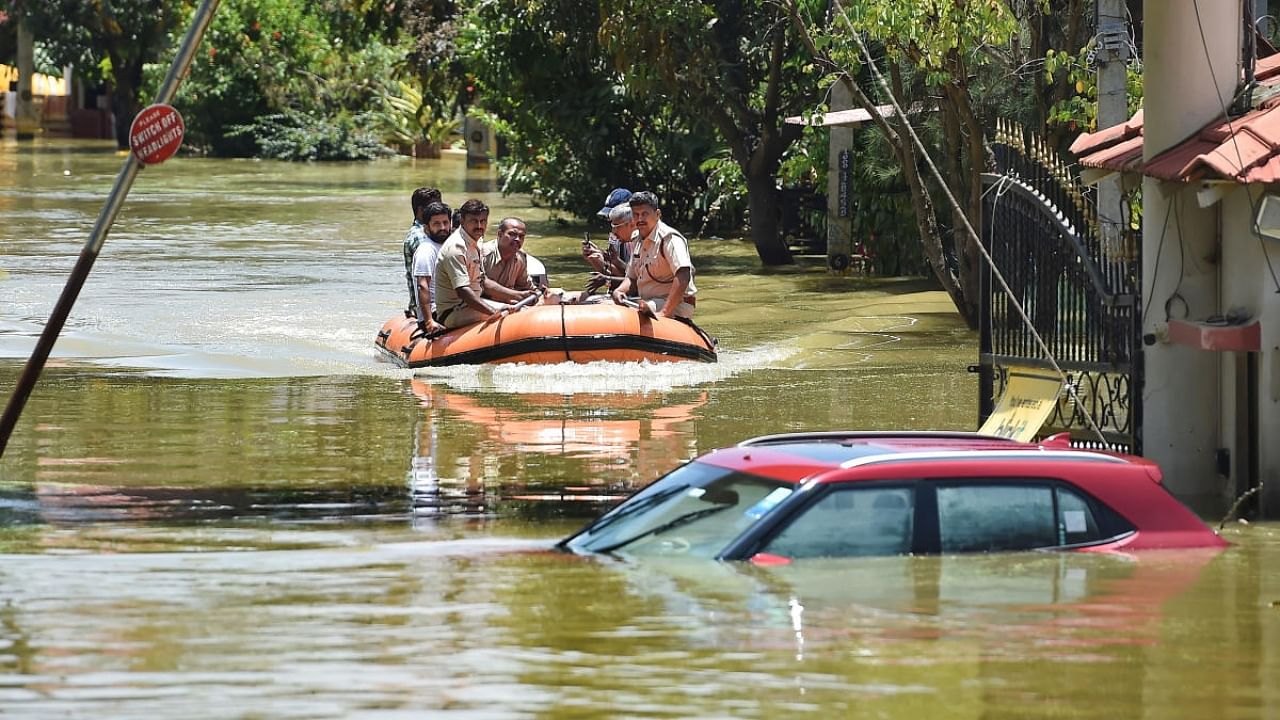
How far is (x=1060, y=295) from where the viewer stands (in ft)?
43.7

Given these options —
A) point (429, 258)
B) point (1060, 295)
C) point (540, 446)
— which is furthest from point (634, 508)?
point (429, 258)

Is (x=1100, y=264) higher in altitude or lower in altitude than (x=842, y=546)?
higher

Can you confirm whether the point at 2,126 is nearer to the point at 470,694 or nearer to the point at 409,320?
the point at 409,320

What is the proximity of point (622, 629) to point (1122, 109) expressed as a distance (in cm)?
983

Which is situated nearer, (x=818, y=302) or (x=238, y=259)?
(x=818, y=302)

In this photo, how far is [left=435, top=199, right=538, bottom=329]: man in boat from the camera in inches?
719

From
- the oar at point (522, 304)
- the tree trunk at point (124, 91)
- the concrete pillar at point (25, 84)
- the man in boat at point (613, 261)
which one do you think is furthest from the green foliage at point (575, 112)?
the concrete pillar at point (25, 84)

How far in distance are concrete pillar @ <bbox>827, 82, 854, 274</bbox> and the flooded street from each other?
20.0ft

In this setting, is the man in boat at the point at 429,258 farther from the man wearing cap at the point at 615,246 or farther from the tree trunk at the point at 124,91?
the tree trunk at the point at 124,91

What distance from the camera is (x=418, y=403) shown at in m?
16.9

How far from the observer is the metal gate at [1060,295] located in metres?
12.9

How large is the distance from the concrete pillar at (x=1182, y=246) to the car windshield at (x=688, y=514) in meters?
4.04

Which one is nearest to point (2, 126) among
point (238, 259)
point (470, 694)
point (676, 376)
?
point (238, 259)

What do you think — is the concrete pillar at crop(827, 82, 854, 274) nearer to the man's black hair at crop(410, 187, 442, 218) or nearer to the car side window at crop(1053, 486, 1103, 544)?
the man's black hair at crop(410, 187, 442, 218)
